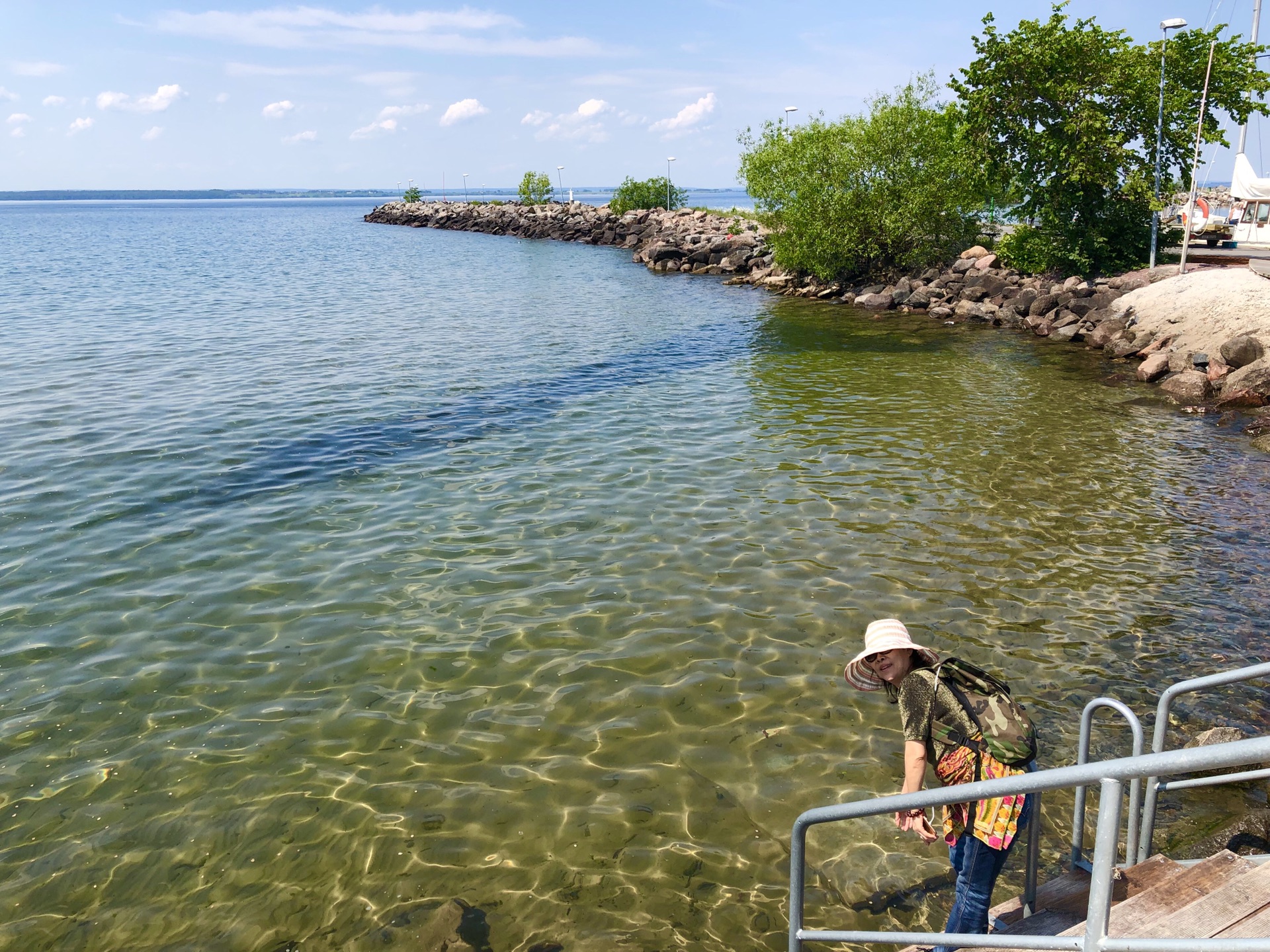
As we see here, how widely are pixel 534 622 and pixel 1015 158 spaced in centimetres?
3350

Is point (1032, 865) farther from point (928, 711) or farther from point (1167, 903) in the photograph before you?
point (928, 711)

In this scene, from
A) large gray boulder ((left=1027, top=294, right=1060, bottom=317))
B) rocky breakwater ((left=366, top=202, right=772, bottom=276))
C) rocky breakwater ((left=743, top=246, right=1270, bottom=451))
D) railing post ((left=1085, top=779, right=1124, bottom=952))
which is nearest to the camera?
railing post ((left=1085, top=779, right=1124, bottom=952))

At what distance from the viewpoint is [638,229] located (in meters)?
74.2

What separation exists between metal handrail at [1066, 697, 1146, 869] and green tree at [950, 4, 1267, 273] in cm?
3213

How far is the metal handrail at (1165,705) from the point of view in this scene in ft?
14.2

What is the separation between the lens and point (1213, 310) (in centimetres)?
2319

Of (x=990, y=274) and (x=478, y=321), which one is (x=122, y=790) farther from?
(x=990, y=274)

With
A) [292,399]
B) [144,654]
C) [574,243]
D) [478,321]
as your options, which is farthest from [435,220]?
[144,654]

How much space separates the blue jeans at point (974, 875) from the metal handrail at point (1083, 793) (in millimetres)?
192

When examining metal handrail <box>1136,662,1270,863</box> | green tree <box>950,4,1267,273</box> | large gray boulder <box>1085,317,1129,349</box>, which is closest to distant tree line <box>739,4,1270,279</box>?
green tree <box>950,4,1267,273</box>

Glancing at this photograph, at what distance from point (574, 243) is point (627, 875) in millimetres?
77366

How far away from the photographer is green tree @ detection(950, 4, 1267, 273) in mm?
31312

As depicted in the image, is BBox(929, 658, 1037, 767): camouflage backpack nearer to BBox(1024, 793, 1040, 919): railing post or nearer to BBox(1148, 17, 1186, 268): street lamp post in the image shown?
BBox(1024, 793, 1040, 919): railing post

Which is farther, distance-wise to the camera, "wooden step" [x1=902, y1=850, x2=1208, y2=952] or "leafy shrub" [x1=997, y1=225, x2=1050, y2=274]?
"leafy shrub" [x1=997, y1=225, x2=1050, y2=274]
